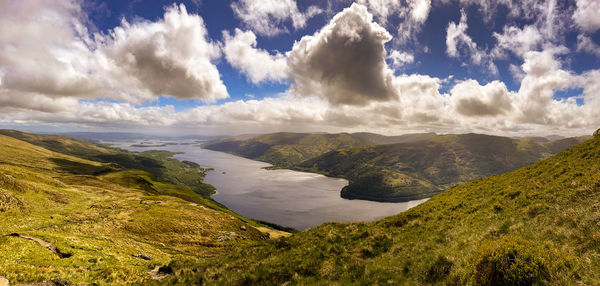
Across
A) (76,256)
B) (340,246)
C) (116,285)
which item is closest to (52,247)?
(76,256)

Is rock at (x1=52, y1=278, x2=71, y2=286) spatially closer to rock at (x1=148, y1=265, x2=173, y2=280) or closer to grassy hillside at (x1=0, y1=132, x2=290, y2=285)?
grassy hillside at (x1=0, y1=132, x2=290, y2=285)

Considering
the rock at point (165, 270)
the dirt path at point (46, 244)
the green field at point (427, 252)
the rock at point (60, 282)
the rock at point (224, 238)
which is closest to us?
the green field at point (427, 252)

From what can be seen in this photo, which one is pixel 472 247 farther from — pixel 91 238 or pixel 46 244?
pixel 91 238

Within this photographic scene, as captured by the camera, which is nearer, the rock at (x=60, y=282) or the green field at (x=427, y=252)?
the green field at (x=427, y=252)

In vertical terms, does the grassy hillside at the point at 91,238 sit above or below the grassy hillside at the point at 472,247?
below

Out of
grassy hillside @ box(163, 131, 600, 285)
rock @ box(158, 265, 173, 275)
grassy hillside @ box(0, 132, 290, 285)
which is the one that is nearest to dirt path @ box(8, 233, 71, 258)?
grassy hillside @ box(0, 132, 290, 285)

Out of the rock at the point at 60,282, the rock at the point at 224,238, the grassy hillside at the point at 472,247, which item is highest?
the grassy hillside at the point at 472,247

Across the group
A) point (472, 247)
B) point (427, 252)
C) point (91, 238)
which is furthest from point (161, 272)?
point (472, 247)

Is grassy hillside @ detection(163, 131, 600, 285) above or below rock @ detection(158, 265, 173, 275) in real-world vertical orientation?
above

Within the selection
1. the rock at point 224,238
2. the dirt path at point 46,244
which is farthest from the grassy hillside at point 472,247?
the rock at point 224,238

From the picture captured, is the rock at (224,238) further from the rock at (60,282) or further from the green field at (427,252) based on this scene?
the rock at (60,282)
